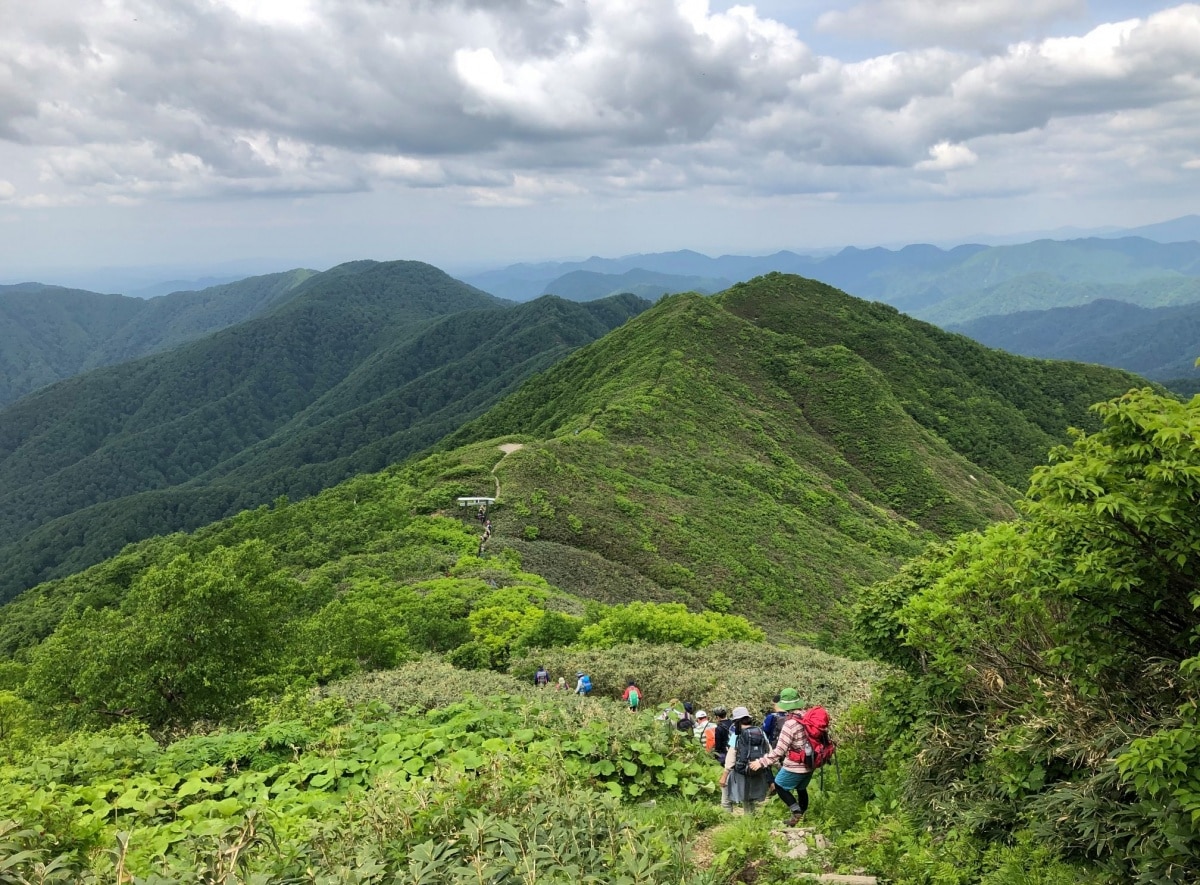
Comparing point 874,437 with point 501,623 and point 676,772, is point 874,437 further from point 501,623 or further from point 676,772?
point 676,772

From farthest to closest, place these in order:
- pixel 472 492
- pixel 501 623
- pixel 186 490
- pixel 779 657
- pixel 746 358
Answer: pixel 186 490
pixel 746 358
pixel 472 492
pixel 501 623
pixel 779 657

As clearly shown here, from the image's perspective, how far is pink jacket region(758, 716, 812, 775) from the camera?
8.91m

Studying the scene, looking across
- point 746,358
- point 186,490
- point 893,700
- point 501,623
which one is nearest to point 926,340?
point 746,358

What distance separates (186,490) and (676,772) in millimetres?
161519

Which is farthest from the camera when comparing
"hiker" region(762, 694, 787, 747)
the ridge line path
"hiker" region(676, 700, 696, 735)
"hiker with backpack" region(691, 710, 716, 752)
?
the ridge line path

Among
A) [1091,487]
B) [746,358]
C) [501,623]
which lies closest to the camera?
[1091,487]

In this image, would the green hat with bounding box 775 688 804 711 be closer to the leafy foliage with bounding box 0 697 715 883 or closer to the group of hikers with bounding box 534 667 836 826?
the group of hikers with bounding box 534 667 836 826

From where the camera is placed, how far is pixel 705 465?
178 feet

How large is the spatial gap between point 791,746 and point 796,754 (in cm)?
11

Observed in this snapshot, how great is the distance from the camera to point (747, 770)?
909 centimetres

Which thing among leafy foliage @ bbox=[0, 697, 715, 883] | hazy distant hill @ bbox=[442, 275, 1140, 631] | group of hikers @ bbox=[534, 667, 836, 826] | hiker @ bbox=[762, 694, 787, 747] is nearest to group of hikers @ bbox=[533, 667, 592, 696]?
leafy foliage @ bbox=[0, 697, 715, 883]

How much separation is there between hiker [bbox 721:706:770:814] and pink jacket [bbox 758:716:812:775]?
13cm

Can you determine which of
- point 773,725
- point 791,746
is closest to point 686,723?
point 773,725

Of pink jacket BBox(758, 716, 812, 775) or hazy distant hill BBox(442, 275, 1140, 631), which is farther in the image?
hazy distant hill BBox(442, 275, 1140, 631)
